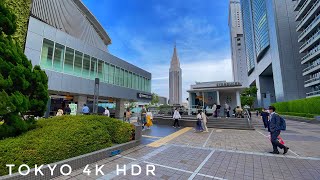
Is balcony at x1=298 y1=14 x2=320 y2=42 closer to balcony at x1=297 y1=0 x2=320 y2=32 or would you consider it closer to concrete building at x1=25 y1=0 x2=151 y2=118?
balcony at x1=297 y1=0 x2=320 y2=32

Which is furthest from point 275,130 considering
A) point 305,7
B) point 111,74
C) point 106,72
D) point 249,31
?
point 249,31

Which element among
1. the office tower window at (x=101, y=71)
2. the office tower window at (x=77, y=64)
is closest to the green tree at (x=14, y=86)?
the office tower window at (x=77, y=64)

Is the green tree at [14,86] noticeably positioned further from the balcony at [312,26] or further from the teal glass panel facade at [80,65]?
the balcony at [312,26]

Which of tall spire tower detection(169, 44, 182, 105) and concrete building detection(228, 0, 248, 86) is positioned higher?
concrete building detection(228, 0, 248, 86)

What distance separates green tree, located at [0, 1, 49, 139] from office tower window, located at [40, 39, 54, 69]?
42.0 ft

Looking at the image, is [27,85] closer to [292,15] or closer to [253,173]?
[253,173]

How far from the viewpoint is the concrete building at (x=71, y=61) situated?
15961mm

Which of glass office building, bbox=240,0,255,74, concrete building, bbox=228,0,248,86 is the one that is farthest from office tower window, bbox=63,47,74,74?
concrete building, bbox=228,0,248,86

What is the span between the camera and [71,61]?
1861cm

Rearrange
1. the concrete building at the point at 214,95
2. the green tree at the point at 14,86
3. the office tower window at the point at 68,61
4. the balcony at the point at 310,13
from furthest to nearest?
the balcony at the point at 310,13 → the concrete building at the point at 214,95 → the office tower window at the point at 68,61 → the green tree at the point at 14,86

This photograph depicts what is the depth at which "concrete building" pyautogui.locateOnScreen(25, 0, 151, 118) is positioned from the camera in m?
16.0

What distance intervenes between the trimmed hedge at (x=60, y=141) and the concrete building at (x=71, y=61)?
386 inches

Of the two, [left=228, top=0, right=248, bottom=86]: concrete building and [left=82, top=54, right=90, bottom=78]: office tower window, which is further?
[left=228, top=0, right=248, bottom=86]: concrete building

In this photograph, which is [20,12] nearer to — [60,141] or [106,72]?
[60,141]
